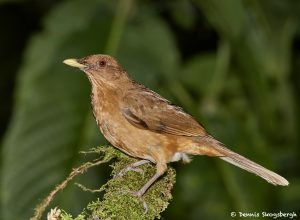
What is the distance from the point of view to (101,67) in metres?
5.26

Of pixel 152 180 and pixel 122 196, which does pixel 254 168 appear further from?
pixel 122 196

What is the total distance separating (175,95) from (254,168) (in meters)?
1.38

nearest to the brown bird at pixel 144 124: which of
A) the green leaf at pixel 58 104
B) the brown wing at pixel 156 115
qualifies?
the brown wing at pixel 156 115

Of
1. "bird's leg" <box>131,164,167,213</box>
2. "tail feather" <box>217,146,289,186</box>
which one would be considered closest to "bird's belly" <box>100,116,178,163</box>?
"bird's leg" <box>131,164,167,213</box>

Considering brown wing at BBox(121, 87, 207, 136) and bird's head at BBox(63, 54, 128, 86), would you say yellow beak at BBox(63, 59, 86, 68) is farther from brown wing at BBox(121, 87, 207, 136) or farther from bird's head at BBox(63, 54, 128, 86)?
brown wing at BBox(121, 87, 207, 136)

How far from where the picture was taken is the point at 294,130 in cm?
760

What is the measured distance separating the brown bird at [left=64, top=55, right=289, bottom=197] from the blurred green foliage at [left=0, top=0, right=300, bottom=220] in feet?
1.65

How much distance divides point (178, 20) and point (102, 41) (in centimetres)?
166

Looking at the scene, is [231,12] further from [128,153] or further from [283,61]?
[128,153]

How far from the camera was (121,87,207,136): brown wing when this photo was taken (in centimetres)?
509

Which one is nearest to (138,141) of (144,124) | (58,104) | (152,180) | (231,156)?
(144,124)

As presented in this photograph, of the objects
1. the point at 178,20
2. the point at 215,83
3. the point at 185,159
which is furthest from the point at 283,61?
the point at 185,159

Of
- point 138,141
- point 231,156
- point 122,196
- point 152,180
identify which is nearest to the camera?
point 122,196

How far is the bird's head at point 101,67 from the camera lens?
5254 mm
